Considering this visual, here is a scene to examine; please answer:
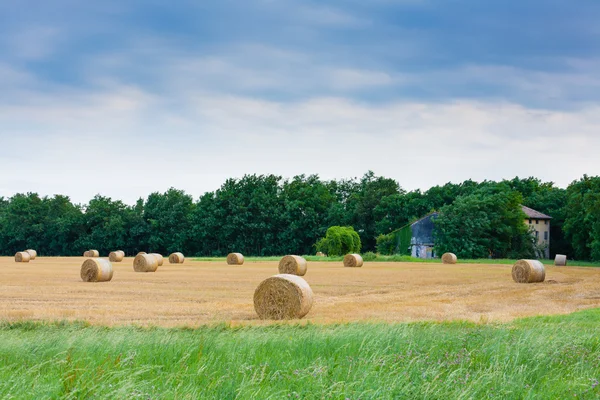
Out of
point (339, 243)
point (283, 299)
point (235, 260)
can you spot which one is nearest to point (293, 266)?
point (235, 260)

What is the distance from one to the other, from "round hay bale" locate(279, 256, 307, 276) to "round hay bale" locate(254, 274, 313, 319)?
20.6 meters

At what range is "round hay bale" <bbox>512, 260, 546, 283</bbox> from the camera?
35688mm

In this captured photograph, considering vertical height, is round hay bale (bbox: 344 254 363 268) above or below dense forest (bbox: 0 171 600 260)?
below

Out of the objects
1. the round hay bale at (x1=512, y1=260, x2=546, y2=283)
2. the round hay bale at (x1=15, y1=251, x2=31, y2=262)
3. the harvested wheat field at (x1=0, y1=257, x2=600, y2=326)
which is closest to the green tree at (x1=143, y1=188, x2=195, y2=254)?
the round hay bale at (x1=15, y1=251, x2=31, y2=262)

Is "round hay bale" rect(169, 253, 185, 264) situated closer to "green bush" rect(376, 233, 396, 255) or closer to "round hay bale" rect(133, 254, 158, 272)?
"round hay bale" rect(133, 254, 158, 272)

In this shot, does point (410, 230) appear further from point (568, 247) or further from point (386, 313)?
point (386, 313)

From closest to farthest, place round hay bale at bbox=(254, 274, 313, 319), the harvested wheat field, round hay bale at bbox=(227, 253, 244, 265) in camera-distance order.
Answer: the harvested wheat field, round hay bale at bbox=(254, 274, 313, 319), round hay bale at bbox=(227, 253, 244, 265)

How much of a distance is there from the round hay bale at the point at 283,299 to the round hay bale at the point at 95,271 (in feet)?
50.8

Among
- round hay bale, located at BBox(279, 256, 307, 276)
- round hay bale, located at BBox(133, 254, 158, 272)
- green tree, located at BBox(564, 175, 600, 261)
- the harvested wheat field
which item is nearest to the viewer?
the harvested wheat field

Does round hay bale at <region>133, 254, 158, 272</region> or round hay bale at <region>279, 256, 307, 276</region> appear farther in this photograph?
round hay bale at <region>133, 254, 158, 272</region>

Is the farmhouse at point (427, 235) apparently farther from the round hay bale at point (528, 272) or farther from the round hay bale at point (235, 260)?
the round hay bale at point (528, 272)

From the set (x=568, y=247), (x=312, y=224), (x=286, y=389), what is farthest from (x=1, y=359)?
(x=312, y=224)

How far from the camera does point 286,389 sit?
278 inches

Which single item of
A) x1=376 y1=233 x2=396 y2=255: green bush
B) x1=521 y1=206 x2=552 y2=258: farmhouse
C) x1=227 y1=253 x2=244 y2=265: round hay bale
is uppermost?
x1=521 y1=206 x2=552 y2=258: farmhouse
